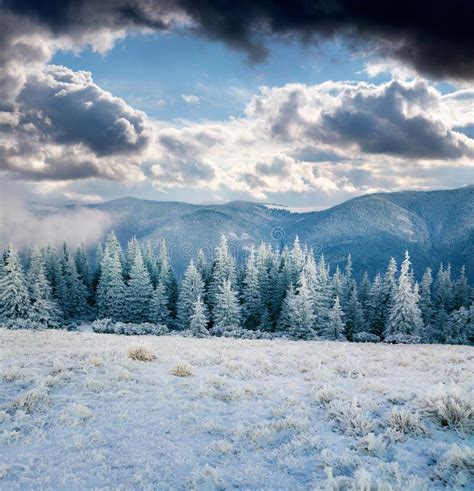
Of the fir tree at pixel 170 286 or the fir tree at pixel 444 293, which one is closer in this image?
the fir tree at pixel 170 286

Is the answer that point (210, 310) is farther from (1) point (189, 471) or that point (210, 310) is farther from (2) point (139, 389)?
(1) point (189, 471)

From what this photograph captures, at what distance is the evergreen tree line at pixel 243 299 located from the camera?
41.1 meters

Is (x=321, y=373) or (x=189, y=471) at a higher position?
(x=189, y=471)

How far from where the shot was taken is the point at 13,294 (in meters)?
42.8

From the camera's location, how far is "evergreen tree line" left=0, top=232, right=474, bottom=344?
4112cm

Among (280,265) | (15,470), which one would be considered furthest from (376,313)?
(15,470)

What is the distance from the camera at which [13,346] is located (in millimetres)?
15016

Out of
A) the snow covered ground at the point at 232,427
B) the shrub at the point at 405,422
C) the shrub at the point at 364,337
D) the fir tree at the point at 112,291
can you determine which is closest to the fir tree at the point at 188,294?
the fir tree at the point at 112,291

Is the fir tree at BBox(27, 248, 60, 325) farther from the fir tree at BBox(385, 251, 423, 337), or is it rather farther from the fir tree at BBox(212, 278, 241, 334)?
the fir tree at BBox(385, 251, 423, 337)

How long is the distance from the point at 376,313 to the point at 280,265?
642 inches

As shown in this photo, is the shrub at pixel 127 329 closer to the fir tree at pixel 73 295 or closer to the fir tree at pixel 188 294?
the fir tree at pixel 188 294

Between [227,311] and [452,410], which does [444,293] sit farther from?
[452,410]

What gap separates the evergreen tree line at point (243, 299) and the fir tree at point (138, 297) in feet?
0.45

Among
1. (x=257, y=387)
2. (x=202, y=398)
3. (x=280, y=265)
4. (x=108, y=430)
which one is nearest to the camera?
(x=108, y=430)
